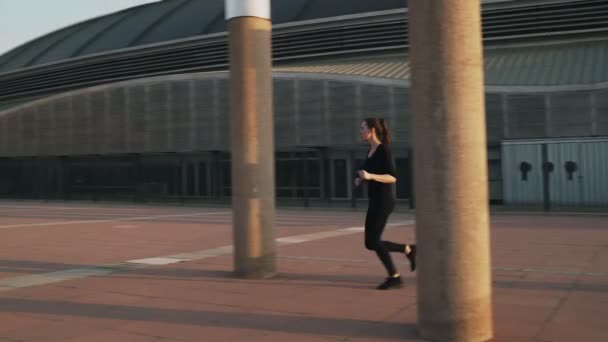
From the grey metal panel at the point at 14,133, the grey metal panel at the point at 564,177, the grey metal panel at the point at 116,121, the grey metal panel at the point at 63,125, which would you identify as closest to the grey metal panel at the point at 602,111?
the grey metal panel at the point at 564,177

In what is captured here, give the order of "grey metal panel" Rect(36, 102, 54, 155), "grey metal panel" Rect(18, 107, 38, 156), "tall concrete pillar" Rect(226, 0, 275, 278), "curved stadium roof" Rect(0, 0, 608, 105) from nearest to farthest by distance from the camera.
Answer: "tall concrete pillar" Rect(226, 0, 275, 278)
"curved stadium roof" Rect(0, 0, 608, 105)
"grey metal panel" Rect(36, 102, 54, 155)
"grey metal panel" Rect(18, 107, 38, 156)

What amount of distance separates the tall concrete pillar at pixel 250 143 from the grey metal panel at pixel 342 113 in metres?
18.0

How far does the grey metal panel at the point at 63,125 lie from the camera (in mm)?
33031

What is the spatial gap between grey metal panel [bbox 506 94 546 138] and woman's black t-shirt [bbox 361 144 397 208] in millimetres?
17752

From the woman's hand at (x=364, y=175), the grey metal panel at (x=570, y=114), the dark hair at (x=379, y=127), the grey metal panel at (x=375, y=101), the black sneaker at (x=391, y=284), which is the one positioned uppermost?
the grey metal panel at (x=375, y=101)

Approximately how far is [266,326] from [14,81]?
42.4 metres

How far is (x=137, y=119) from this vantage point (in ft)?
101

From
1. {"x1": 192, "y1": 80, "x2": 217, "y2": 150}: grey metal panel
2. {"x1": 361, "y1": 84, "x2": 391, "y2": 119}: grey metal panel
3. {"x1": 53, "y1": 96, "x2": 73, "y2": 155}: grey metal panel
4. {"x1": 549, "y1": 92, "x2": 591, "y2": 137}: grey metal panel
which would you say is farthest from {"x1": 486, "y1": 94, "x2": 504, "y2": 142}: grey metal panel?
{"x1": 53, "y1": 96, "x2": 73, "y2": 155}: grey metal panel

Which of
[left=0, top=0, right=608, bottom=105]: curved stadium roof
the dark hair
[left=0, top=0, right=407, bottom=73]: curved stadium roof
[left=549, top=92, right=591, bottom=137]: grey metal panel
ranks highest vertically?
[left=0, top=0, right=407, bottom=73]: curved stadium roof

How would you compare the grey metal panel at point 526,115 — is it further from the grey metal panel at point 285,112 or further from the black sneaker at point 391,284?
the black sneaker at point 391,284

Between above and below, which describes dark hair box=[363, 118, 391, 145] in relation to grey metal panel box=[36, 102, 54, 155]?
below

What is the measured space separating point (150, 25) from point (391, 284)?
3694 cm

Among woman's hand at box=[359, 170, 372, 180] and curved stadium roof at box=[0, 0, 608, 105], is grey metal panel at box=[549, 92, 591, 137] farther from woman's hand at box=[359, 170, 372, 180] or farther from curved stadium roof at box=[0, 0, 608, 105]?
woman's hand at box=[359, 170, 372, 180]

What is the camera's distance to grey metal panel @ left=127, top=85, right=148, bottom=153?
30.6 m
